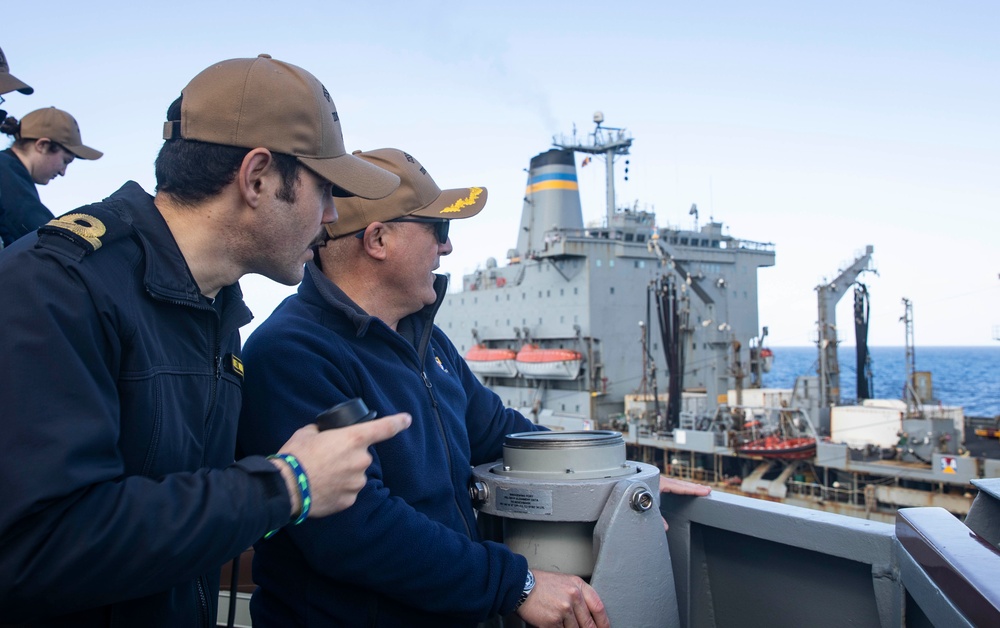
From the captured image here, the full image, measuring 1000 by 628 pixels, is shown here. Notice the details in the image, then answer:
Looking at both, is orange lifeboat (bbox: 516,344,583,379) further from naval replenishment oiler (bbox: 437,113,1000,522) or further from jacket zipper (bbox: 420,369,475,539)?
jacket zipper (bbox: 420,369,475,539)

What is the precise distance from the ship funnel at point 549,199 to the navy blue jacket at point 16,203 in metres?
22.1

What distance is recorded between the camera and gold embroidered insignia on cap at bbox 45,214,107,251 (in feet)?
4.07

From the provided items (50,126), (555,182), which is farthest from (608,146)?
(50,126)

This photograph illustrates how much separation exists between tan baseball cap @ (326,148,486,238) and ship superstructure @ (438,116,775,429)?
1739 centimetres

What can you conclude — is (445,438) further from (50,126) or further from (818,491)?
(818,491)

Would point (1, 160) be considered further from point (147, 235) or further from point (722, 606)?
point (722, 606)

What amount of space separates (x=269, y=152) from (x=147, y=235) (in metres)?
0.29

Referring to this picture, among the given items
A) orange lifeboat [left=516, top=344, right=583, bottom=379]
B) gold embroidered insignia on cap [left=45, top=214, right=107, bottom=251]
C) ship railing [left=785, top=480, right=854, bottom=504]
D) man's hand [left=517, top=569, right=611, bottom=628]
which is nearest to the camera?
gold embroidered insignia on cap [left=45, top=214, right=107, bottom=251]

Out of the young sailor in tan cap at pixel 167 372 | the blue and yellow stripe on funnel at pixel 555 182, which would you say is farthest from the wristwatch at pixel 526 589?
the blue and yellow stripe on funnel at pixel 555 182

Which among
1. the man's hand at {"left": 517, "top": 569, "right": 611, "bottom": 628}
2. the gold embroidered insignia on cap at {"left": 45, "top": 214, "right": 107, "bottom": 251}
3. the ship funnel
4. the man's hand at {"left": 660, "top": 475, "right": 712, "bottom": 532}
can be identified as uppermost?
the ship funnel

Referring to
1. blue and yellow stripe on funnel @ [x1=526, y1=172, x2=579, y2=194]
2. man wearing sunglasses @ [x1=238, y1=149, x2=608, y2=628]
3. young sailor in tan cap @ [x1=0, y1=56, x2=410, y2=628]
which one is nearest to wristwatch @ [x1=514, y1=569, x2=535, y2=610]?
man wearing sunglasses @ [x1=238, y1=149, x2=608, y2=628]

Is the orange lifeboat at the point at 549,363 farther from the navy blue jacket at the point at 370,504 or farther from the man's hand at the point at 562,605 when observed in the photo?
the man's hand at the point at 562,605

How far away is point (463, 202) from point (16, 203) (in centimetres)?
222

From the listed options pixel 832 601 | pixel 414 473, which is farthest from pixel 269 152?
pixel 832 601
